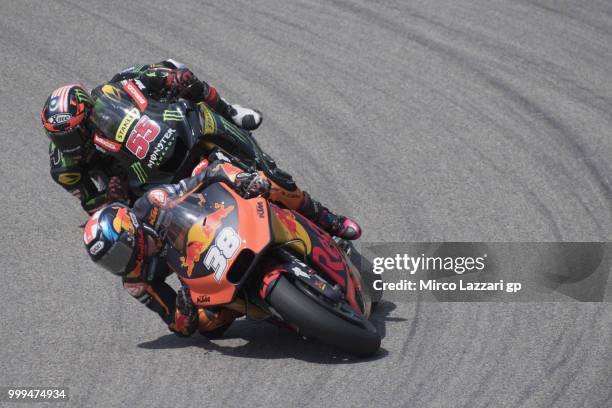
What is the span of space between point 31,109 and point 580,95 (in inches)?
252

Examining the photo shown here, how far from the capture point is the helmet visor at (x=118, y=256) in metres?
7.16

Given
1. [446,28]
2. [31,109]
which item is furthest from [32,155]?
[446,28]

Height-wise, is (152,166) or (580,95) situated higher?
(580,95)

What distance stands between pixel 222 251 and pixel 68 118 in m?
2.58

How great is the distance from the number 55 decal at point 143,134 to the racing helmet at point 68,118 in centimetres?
46

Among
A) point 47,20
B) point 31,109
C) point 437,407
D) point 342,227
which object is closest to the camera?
point 437,407

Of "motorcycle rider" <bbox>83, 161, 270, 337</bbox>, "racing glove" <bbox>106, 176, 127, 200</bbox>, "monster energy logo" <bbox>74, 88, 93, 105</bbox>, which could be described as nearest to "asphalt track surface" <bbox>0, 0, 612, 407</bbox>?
"motorcycle rider" <bbox>83, 161, 270, 337</bbox>

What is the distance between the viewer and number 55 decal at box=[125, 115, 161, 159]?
8.95 m

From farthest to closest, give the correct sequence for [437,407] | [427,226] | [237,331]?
[427,226] → [237,331] → [437,407]

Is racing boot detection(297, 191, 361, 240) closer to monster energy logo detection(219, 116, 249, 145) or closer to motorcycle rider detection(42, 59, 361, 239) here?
motorcycle rider detection(42, 59, 361, 239)

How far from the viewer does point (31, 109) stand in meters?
12.4

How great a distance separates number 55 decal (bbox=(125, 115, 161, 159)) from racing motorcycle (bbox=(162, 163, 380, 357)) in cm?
156

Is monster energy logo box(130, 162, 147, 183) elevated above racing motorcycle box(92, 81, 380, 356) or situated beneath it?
situated beneath

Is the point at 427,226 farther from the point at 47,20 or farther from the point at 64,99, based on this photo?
the point at 47,20
